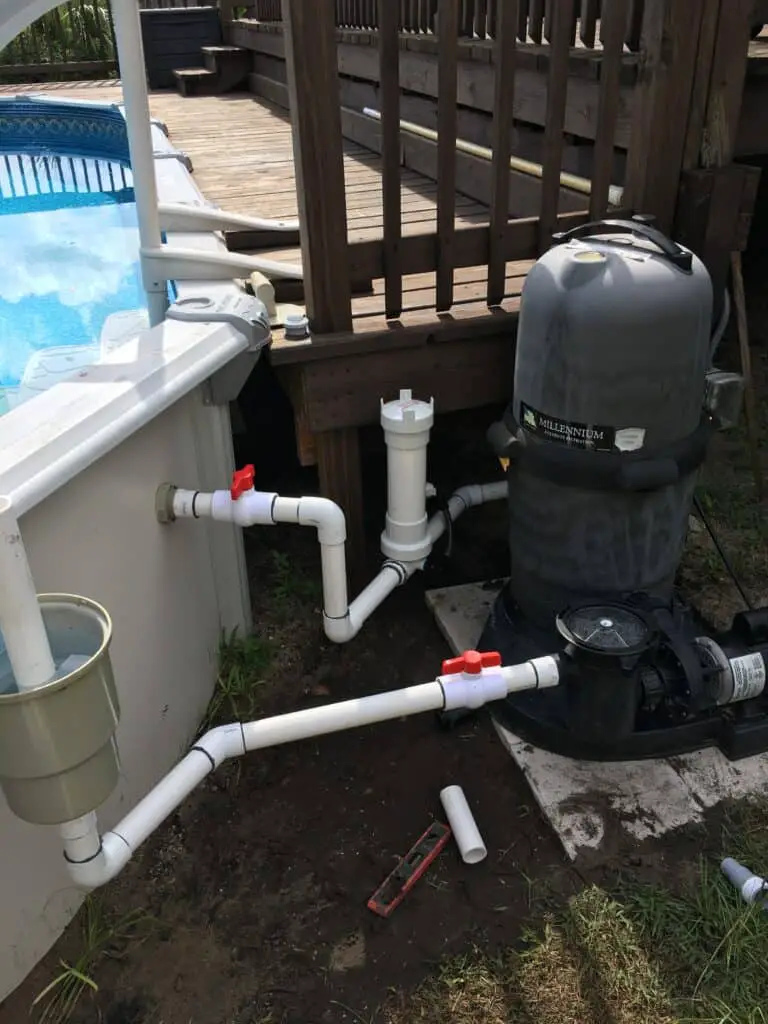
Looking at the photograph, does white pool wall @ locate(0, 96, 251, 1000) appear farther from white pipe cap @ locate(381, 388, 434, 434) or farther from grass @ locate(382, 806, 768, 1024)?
grass @ locate(382, 806, 768, 1024)

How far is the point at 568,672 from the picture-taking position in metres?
1.97

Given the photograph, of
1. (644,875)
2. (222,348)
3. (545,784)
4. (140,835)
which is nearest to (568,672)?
(545,784)

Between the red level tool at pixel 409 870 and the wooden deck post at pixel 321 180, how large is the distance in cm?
110

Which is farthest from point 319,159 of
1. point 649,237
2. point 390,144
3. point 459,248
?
point 649,237

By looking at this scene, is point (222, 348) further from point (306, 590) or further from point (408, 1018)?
point (408, 1018)

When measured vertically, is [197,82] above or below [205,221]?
above

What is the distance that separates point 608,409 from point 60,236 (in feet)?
18.9

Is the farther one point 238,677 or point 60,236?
point 60,236

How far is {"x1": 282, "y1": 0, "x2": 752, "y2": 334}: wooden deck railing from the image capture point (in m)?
2.07

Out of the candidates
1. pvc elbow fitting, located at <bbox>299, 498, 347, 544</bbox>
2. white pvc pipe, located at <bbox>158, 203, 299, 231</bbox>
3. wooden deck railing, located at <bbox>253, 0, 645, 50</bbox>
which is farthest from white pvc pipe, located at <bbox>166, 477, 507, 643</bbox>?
white pvc pipe, located at <bbox>158, 203, 299, 231</bbox>

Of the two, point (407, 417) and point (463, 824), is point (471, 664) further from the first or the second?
point (407, 417)

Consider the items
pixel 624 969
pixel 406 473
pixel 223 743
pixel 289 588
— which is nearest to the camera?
pixel 624 969

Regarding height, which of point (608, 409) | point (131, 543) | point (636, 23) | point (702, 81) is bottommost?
point (131, 543)

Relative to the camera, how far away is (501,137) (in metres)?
2.30
